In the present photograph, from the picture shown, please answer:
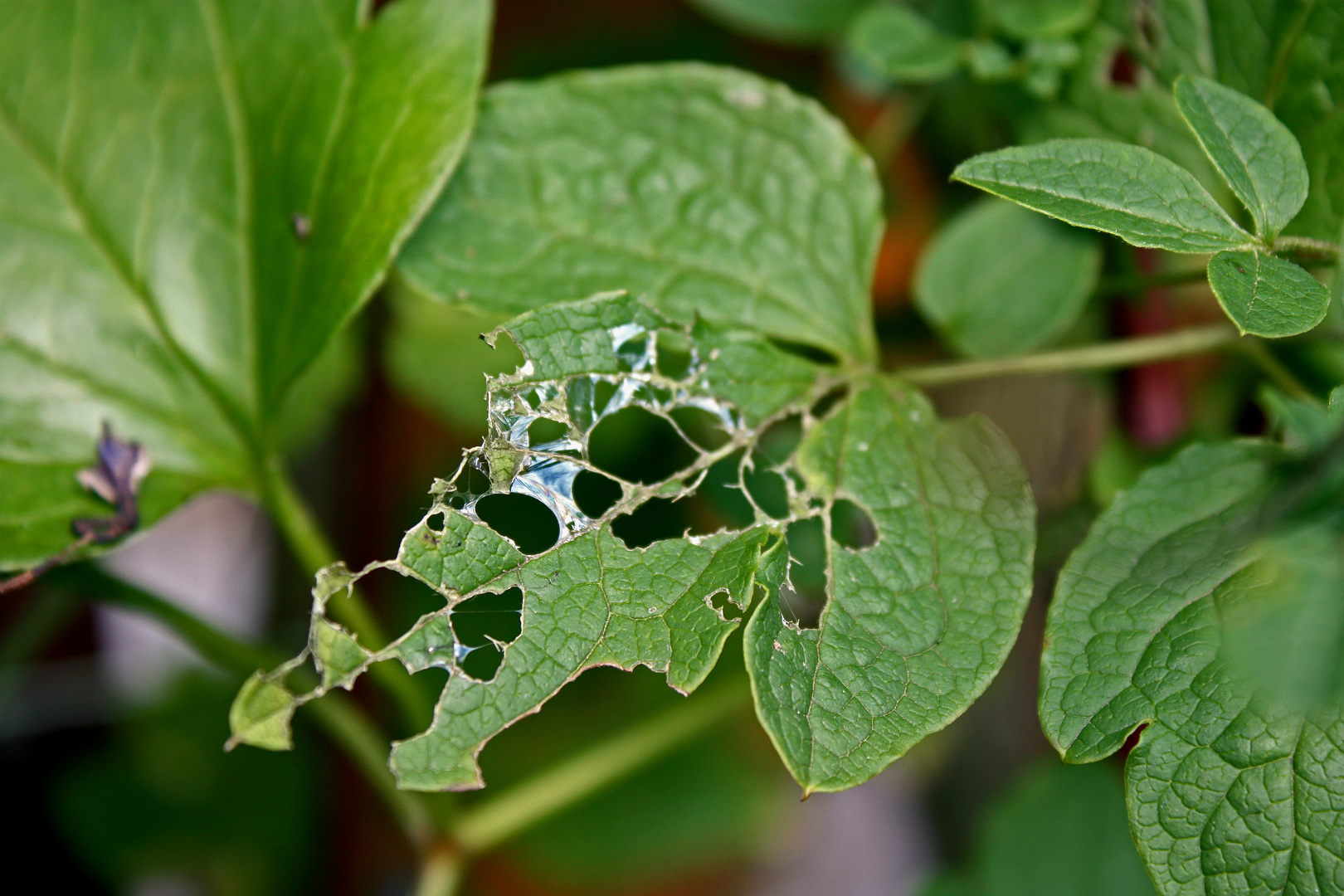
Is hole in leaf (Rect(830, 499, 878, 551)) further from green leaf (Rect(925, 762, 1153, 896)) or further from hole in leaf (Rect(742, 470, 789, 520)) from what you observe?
green leaf (Rect(925, 762, 1153, 896))

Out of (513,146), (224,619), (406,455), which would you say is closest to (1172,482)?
(513,146)

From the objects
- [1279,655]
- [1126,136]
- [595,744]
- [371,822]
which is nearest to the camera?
[1279,655]

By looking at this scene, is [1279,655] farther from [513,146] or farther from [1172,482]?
[513,146]

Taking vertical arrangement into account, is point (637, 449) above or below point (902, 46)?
below

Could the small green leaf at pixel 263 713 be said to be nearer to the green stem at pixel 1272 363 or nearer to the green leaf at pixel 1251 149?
the green leaf at pixel 1251 149

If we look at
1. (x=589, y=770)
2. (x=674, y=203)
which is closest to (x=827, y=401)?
(x=674, y=203)

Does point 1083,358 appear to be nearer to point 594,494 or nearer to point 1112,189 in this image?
point 1112,189

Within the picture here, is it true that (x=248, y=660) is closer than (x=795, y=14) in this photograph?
Yes
